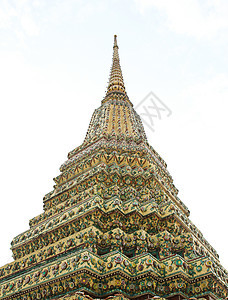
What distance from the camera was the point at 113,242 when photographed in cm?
870

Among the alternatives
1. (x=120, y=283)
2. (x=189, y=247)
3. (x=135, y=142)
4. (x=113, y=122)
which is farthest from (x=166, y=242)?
(x=113, y=122)

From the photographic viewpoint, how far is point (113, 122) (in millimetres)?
17125

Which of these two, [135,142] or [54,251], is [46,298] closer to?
[54,251]

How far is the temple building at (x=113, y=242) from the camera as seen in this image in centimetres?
744

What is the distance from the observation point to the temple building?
Answer: 744cm

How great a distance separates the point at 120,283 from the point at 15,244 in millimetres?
5635

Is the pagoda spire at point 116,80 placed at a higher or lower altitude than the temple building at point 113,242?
higher

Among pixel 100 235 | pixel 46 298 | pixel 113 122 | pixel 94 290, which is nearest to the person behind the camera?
pixel 94 290

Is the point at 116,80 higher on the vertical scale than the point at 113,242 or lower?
higher

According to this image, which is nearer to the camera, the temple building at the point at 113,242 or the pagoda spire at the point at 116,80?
the temple building at the point at 113,242

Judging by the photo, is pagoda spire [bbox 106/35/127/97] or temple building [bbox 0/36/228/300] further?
pagoda spire [bbox 106/35/127/97]

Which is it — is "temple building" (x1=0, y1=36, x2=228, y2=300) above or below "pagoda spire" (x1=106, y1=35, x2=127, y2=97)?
below

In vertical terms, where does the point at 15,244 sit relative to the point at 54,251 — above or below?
above

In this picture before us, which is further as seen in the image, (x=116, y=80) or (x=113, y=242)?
(x=116, y=80)
